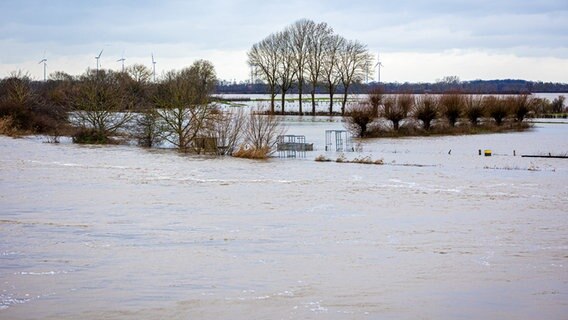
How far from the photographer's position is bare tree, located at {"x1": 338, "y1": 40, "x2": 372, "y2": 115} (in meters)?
120

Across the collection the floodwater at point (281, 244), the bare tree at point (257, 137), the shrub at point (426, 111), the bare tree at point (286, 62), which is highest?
the bare tree at point (286, 62)


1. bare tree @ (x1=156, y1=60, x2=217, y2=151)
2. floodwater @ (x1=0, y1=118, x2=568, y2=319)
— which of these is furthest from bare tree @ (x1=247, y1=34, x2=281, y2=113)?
floodwater @ (x1=0, y1=118, x2=568, y2=319)

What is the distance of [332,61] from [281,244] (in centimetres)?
10452

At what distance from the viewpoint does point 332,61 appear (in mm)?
122125

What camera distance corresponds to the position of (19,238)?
1959cm

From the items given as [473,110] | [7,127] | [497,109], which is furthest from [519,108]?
[7,127]

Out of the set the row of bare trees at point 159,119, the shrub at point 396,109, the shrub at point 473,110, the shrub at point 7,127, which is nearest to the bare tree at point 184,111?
the row of bare trees at point 159,119

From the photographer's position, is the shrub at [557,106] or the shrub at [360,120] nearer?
the shrub at [360,120]

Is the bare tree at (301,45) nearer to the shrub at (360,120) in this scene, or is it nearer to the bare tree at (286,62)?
the bare tree at (286,62)

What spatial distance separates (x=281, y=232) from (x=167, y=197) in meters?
8.83

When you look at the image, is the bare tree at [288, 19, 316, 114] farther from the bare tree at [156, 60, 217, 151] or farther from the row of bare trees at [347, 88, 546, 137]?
the bare tree at [156, 60, 217, 151]

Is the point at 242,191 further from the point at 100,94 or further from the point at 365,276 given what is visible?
the point at 100,94

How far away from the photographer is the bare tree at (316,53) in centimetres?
12331

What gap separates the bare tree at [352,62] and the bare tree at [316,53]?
3401mm
